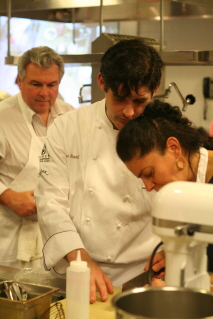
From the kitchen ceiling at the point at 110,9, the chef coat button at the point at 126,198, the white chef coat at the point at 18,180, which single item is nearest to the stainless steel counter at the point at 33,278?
the chef coat button at the point at 126,198

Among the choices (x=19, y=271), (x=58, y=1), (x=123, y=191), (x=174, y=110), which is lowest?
(x=19, y=271)

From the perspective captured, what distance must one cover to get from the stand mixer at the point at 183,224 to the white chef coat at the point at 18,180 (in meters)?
1.70

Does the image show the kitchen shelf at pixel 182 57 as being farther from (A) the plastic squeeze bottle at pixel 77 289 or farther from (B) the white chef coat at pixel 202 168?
(A) the plastic squeeze bottle at pixel 77 289

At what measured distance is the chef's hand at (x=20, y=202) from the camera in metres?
2.77

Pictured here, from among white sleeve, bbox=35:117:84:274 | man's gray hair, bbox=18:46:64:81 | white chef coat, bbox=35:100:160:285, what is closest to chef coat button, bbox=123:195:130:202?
white chef coat, bbox=35:100:160:285

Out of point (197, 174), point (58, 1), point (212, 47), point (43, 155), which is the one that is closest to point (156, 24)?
point (212, 47)

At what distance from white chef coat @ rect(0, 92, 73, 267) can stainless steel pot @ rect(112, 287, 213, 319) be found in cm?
180

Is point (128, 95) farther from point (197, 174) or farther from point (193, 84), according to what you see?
point (193, 84)

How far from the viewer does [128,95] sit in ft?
6.21

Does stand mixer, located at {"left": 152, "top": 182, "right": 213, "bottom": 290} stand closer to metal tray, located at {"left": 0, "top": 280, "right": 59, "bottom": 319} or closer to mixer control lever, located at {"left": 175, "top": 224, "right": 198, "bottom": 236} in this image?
mixer control lever, located at {"left": 175, "top": 224, "right": 198, "bottom": 236}

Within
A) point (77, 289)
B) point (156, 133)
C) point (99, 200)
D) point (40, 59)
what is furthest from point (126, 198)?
point (40, 59)

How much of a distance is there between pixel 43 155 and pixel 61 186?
0.17m

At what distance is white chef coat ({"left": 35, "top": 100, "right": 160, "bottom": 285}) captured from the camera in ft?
6.71

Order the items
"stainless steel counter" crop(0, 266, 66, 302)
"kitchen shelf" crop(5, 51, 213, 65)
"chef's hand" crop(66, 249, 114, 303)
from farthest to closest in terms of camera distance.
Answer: "kitchen shelf" crop(5, 51, 213, 65), "stainless steel counter" crop(0, 266, 66, 302), "chef's hand" crop(66, 249, 114, 303)
